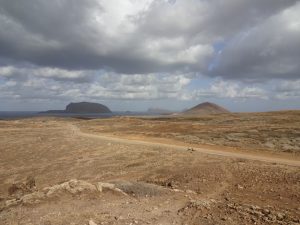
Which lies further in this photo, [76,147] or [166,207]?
[76,147]

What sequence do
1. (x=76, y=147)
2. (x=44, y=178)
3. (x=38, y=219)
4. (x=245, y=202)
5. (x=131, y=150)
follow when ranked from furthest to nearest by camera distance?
1. (x=76, y=147)
2. (x=131, y=150)
3. (x=44, y=178)
4. (x=245, y=202)
5. (x=38, y=219)

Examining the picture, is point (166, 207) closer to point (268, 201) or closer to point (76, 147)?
point (268, 201)

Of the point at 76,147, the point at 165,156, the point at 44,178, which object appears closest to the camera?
the point at 44,178

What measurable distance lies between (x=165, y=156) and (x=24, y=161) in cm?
1093

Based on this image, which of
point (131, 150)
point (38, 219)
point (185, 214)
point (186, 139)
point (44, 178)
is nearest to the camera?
point (38, 219)

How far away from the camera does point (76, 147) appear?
99.9ft

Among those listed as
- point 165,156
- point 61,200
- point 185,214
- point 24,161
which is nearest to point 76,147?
point 24,161

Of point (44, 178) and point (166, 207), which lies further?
point (44, 178)

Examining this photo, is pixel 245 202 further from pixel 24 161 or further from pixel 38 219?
pixel 24 161

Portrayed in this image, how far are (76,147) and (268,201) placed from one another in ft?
70.3

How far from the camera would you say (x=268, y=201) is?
12.1 meters

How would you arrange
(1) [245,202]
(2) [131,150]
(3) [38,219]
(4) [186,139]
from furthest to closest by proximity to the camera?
(4) [186,139]
(2) [131,150]
(1) [245,202]
(3) [38,219]

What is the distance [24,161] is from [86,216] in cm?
1777

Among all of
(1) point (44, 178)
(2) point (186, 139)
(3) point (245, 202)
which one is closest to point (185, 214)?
(3) point (245, 202)
